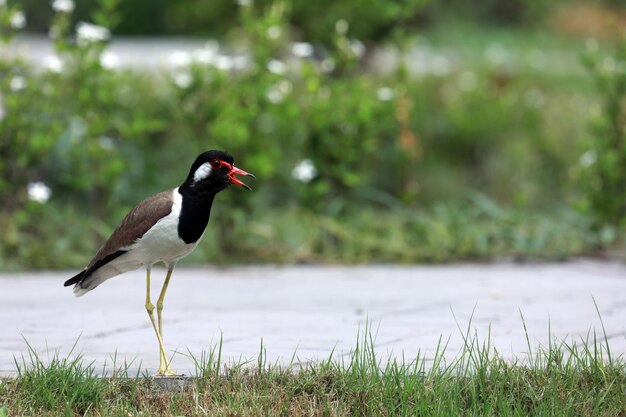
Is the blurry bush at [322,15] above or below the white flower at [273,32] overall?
above

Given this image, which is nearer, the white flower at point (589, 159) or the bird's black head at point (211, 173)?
the bird's black head at point (211, 173)

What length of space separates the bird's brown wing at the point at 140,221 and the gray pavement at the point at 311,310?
0.50 metres

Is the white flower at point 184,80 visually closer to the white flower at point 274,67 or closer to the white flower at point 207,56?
the white flower at point 207,56

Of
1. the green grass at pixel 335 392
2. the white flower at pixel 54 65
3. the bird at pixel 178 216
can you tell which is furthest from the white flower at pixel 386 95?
the green grass at pixel 335 392

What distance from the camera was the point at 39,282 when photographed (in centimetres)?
797

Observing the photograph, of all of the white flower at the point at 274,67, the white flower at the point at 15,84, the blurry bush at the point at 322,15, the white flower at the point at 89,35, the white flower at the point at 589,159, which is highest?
the blurry bush at the point at 322,15

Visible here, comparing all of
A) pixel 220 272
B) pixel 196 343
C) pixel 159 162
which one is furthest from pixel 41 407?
pixel 159 162

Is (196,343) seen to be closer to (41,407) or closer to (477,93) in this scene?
(41,407)

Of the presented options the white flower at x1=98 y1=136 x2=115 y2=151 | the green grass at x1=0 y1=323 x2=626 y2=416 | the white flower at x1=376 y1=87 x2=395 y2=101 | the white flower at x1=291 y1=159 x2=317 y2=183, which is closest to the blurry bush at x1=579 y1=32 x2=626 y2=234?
the white flower at x1=376 y1=87 x2=395 y2=101

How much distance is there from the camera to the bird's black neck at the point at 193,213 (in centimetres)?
486

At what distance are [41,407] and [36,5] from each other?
2833 centimetres

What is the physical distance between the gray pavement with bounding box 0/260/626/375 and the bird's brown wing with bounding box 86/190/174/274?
0.50m

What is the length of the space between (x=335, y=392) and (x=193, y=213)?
0.96 meters

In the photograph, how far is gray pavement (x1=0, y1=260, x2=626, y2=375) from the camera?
5.59m
